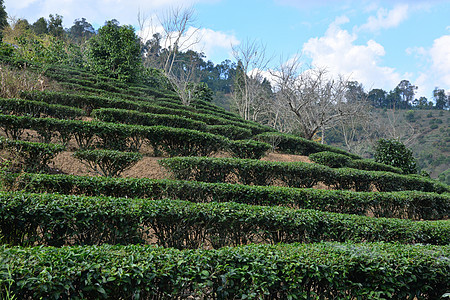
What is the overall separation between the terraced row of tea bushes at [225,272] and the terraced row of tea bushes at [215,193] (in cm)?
266

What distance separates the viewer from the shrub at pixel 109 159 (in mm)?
7113

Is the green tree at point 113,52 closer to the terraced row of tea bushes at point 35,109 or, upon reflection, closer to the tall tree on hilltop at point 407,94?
the terraced row of tea bushes at point 35,109

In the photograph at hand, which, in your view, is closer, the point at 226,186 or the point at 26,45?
the point at 226,186

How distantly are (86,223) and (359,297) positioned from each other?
3.51 meters

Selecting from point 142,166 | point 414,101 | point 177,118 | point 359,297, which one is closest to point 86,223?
point 359,297

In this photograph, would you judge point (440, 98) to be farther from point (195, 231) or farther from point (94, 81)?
point (195, 231)

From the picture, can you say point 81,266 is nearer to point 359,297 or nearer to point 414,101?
point 359,297

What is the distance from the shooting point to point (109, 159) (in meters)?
7.25

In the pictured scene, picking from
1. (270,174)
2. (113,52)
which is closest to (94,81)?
(113,52)

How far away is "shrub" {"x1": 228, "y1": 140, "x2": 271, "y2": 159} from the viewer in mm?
10336

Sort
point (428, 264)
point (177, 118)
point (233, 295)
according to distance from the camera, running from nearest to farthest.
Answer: point (233, 295) → point (428, 264) → point (177, 118)

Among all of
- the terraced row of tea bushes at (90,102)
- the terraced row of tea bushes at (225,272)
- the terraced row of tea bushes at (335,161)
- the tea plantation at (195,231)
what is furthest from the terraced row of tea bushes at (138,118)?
the terraced row of tea bushes at (225,272)

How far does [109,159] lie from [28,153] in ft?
5.90

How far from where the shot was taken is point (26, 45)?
21875 mm
